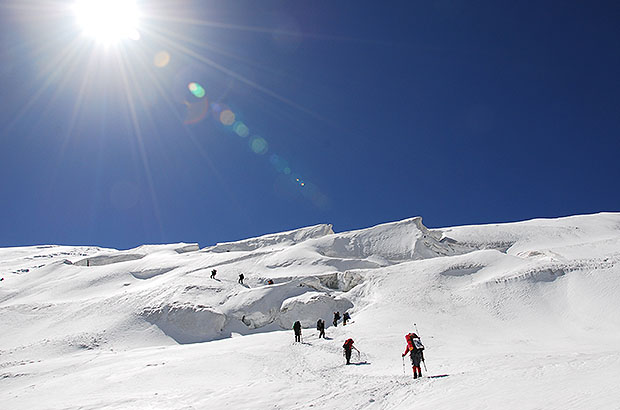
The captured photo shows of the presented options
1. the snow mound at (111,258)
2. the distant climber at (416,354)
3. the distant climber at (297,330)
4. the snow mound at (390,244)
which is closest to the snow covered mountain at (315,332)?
the snow mound at (390,244)

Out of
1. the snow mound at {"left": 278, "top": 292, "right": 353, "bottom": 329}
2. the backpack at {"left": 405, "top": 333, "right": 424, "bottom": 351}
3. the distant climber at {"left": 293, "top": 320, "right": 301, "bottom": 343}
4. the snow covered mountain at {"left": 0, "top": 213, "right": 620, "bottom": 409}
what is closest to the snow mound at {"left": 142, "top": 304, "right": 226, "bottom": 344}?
the snow covered mountain at {"left": 0, "top": 213, "right": 620, "bottom": 409}

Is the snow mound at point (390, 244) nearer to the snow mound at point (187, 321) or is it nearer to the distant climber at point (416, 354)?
the snow mound at point (187, 321)

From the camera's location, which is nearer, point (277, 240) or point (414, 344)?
point (414, 344)

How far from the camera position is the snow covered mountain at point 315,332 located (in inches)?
398

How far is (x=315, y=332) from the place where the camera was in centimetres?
2338

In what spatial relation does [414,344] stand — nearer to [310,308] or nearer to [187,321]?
[310,308]

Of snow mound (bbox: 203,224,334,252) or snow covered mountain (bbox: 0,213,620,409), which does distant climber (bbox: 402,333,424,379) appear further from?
snow mound (bbox: 203,224,334,252)

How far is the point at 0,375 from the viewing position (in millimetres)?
16203

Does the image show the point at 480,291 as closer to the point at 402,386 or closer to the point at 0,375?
the point at 402,386

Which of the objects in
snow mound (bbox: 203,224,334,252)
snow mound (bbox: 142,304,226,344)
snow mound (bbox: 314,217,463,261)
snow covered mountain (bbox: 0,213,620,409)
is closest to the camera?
snow covered mountain (bbox: 0,213,620,409)

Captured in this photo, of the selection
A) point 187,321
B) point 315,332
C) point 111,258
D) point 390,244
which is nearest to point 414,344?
point 315,332

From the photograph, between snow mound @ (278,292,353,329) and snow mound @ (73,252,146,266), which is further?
snow mound @ (73,252,146,266)

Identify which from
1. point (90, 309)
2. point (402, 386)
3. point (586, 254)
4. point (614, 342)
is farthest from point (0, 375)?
point (586, 254)

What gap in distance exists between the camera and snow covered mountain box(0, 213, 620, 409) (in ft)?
33.2
